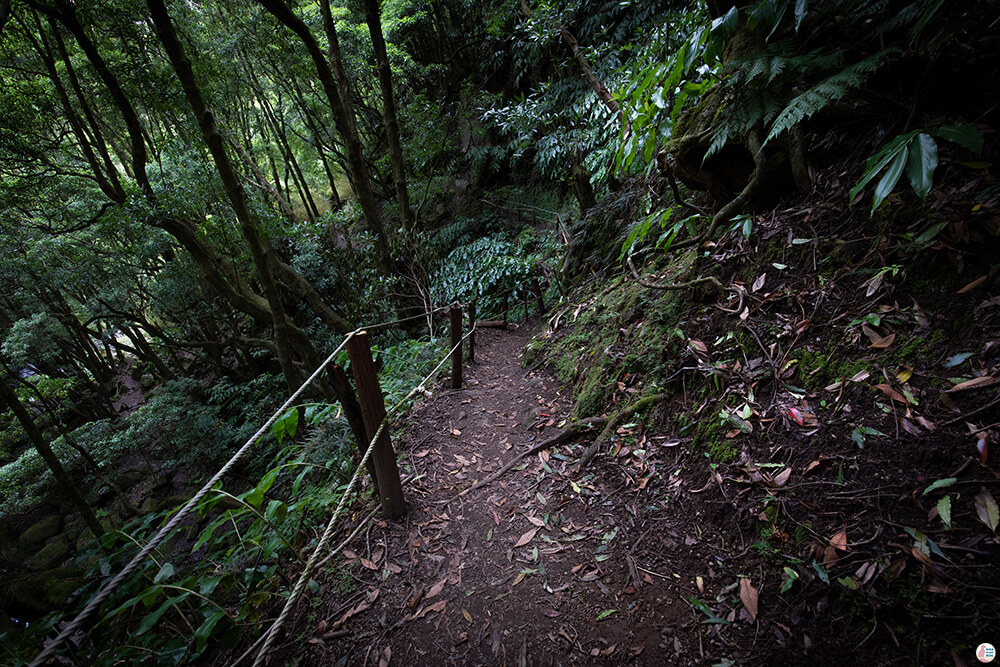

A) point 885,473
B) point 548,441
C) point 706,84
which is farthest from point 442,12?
point 885,473

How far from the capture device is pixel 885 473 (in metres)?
1.46

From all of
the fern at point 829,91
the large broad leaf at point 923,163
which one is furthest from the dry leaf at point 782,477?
the fern at point 829,91

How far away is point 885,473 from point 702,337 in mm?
1226

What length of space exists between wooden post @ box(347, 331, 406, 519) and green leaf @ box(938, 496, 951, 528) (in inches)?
98.2

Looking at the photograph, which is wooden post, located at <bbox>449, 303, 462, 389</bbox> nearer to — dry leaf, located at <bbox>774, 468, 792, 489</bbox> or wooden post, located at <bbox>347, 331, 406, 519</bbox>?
wooden post, located at <bbox>347, 331, 406, 519</bbox>

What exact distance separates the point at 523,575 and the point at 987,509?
1884 millimetres

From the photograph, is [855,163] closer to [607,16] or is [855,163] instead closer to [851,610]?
[851,610]

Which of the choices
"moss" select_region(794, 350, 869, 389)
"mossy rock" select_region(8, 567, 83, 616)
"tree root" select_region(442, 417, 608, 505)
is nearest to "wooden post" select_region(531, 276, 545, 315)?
"tree root" select_region(442, 417, 608, 505)

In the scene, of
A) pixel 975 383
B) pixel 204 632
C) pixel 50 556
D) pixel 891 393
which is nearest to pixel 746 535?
pixel 891 393

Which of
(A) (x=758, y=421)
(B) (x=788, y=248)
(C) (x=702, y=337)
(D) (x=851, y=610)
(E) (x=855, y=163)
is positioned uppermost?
(E) (x=855, y=163)

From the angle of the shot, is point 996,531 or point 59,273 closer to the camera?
point 996,531

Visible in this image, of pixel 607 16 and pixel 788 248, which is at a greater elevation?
pixel 607 16

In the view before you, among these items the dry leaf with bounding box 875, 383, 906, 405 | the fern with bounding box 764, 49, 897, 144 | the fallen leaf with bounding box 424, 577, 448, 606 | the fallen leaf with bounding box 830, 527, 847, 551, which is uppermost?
the fern with bounding box 764, 49, 897, 144

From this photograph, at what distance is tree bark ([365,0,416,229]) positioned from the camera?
665 cm
